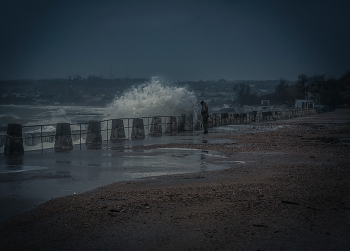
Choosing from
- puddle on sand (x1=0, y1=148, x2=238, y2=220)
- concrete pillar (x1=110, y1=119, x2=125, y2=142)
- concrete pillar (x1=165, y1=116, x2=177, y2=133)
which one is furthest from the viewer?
concrete pillar (x1=165, y1=116, x2=177, y2=133)

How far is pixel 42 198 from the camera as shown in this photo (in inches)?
297

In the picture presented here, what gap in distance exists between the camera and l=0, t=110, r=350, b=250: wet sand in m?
5.02

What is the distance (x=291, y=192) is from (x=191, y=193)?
181 centimetres

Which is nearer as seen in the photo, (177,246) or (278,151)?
(177,246)

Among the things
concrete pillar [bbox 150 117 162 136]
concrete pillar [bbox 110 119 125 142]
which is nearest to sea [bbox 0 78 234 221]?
concrete pillar [bbox 110 119 125 142]

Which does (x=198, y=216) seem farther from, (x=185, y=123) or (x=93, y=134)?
(x=185, y=123)

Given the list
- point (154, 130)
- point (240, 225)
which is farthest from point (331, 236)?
point (154, 130)

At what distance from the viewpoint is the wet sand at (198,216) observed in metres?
5.02

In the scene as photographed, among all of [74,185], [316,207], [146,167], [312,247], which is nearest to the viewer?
[312,247]

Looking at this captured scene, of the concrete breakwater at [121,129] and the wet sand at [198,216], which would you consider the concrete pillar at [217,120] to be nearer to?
the concrete breakwater at [121,129]

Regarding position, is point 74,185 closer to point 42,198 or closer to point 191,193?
point 42,198

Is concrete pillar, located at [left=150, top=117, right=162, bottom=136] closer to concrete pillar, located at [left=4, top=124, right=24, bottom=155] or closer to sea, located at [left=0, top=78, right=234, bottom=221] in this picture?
sea, located at [left=0, top=78, right=234, bottom=221]

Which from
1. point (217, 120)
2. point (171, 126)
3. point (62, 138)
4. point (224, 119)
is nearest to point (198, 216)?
point (62, 138)

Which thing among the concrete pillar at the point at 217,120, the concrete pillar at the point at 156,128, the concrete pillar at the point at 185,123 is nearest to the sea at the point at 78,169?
the concrete pillar at the point at 156,128
